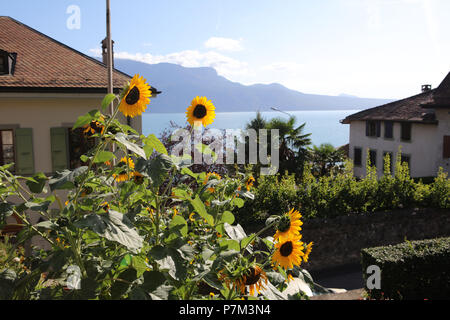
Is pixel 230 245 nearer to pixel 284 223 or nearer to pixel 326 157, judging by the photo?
pixel 284 223

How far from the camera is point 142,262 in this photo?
1.96 m

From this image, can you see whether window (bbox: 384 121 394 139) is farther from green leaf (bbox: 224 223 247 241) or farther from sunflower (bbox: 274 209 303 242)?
green leaf (bbox: 224 223 247 241)

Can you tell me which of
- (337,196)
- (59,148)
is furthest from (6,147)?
(337,196)

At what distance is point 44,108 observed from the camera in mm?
12492

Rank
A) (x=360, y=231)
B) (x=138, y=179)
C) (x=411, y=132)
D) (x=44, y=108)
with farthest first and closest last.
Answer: (x=411, y=132)
(x=44, y=108)
(x=360, y=231)
(x=138, y=179)

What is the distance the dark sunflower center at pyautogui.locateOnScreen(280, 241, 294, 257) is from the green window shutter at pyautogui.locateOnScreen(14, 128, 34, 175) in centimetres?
1177

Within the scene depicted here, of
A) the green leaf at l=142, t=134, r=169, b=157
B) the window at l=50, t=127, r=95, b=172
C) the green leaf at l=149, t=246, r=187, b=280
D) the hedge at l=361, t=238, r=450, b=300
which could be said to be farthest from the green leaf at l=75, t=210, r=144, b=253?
the window at l=50, t=127, r=95, b=172

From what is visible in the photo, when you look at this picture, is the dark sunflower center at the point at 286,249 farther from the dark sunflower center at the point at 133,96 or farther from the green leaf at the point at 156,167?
the dark sunflower center at the point at 133,96

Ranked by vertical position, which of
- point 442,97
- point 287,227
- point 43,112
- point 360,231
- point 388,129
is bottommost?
point 360,231

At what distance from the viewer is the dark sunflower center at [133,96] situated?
2107 millimetres

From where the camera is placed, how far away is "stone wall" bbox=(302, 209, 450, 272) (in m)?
11.8

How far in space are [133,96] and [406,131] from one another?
94.2ft
